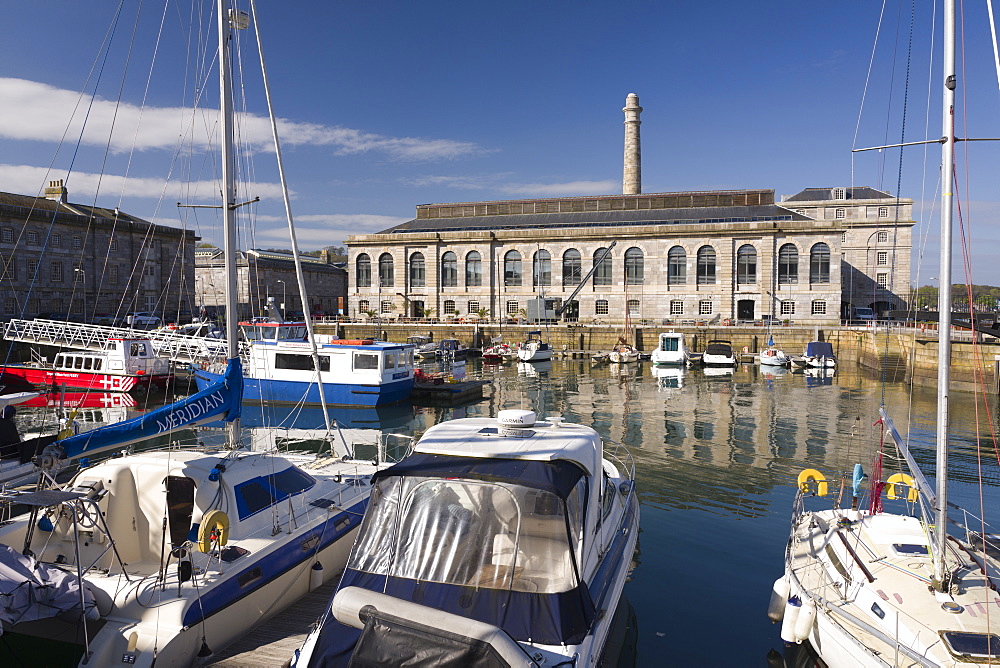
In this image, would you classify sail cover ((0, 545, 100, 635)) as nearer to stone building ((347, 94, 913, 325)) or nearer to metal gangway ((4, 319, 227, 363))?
metal gangway ((4, 319, 227, 363))

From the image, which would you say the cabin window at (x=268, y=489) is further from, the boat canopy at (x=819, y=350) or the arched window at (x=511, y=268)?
the arched window at (x=511, y=268)

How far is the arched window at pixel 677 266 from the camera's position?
65.9 metres

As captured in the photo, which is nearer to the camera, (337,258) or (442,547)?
(442,547)

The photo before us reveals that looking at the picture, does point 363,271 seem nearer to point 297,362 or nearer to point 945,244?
point 297,362

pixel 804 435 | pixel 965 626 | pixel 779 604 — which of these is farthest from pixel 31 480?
pixel 804 435

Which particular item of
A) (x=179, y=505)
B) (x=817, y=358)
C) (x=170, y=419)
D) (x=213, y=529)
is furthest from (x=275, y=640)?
(x=817, y=358)

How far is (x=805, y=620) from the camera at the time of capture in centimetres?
844

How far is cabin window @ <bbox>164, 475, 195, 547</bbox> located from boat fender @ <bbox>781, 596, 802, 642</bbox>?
336 inches

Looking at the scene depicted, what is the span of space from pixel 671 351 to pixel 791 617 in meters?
41.3

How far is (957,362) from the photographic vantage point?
37.3 metres

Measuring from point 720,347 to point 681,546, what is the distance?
39.7 m

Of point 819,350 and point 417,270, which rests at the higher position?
point 417,270

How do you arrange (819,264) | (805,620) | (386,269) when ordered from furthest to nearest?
(386,269)
(819,264)
(805,620)

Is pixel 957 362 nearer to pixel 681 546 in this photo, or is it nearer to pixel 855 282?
pixel 681 546
